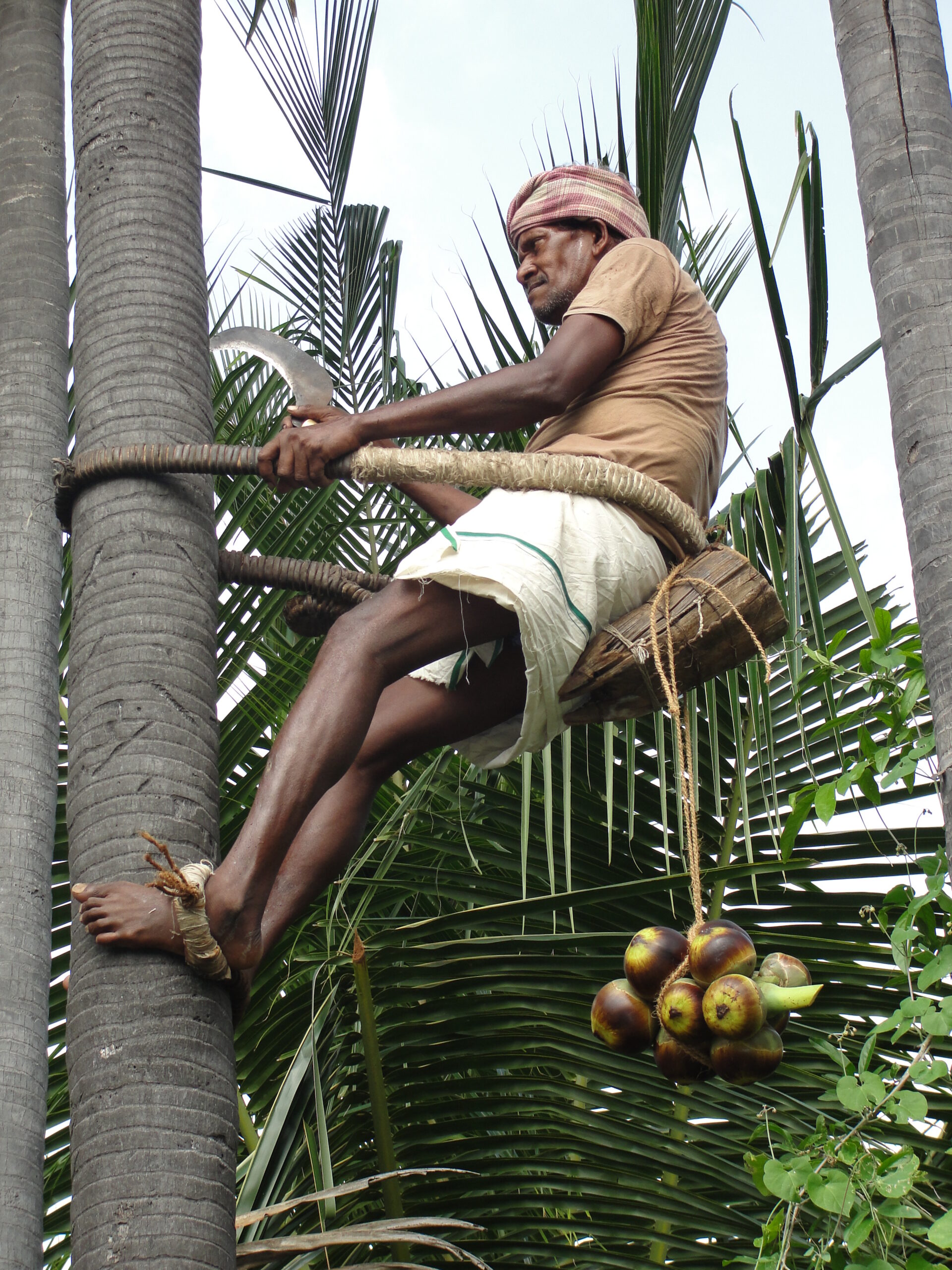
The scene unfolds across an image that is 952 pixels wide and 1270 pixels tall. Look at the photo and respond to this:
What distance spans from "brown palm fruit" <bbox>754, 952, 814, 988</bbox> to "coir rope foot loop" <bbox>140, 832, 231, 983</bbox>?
0.75m

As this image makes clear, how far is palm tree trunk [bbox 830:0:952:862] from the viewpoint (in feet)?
6.65

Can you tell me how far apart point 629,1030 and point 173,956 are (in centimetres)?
64

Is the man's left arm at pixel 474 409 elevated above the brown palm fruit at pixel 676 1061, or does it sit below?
above

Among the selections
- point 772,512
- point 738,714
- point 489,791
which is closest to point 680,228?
point 772,512

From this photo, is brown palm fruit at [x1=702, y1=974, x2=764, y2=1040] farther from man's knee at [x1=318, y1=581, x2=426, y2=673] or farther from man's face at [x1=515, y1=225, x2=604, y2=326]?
man's face at [x1=515, y1=225, x2=604, y2=326]

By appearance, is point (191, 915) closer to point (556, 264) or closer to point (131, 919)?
point (131, 919)

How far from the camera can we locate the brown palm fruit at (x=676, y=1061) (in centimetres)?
212

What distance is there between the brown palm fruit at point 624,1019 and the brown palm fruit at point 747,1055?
112 mm

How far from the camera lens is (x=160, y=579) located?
2422mm

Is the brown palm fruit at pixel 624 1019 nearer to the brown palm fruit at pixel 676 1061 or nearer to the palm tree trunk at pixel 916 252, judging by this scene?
the brown palm fruit at pixel 676 1061

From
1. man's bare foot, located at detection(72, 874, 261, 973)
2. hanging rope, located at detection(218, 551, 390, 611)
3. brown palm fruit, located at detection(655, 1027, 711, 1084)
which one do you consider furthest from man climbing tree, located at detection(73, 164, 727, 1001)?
brown palm fruit, located at detection(655, 1027, 711, 1084)

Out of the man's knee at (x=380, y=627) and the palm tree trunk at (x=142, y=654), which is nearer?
the palm tree trunk at (x=142, y=654)

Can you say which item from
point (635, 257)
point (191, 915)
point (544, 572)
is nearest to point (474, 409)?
point (544, 572)

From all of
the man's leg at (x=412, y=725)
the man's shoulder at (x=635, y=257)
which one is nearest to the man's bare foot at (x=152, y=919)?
the man's leg at (x=412, y=725)
